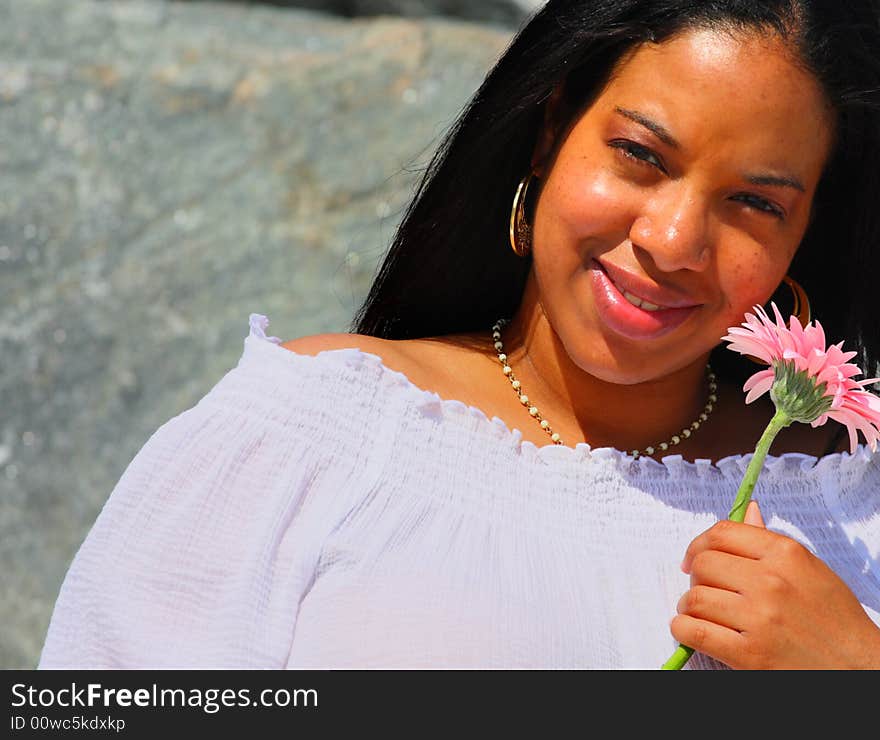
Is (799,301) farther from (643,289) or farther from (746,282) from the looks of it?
(643,289)

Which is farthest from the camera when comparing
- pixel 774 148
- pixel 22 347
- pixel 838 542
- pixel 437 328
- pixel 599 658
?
pixel 22 347

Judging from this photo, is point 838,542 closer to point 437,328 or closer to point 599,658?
point 599,658

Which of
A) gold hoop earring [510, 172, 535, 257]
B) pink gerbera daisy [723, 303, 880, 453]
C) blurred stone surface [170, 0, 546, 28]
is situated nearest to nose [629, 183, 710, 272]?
pink gerbera daisy [723, 303, 880, 453]

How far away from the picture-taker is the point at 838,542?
231 cm

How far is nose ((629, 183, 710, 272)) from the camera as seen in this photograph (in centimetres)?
204

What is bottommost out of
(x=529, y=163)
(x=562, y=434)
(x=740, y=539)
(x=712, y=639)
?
(x=712, y=639)

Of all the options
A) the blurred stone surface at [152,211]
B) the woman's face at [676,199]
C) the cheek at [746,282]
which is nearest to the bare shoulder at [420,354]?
the woman's face at [676,199]

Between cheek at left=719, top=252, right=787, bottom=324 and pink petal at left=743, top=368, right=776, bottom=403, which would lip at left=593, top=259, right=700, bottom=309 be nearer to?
cheek at left=719, top=252, right=787, bottom=324

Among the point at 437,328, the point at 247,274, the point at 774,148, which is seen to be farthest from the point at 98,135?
the point at 774,148

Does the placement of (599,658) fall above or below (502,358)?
below

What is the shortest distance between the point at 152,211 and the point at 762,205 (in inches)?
101

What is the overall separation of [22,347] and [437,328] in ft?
6.66

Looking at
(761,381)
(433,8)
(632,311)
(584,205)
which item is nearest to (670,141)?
Answer: (584,205)

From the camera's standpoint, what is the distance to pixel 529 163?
242cm
